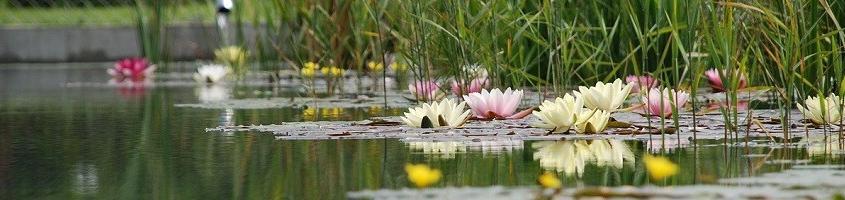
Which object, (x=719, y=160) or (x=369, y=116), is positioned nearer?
(x=719, y=160)

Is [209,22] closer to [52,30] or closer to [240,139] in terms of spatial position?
[52,30]

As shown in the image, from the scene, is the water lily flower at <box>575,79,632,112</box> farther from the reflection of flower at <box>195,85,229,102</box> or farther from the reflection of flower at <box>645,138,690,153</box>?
the reflection of flower at <box>195,85,229,102</box>

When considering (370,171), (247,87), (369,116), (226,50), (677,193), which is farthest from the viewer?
(226,50)

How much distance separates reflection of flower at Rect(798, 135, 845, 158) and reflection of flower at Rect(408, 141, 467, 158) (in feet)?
2.01

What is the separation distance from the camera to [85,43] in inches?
523

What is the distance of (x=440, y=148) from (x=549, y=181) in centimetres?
125

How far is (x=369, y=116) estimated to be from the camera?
4711mm

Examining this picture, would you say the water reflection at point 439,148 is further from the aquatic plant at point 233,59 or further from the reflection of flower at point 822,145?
the aquatic plant at point 233,59

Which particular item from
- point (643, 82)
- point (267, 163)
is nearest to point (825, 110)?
point (267, 163)

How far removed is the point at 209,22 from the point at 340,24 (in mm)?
6415

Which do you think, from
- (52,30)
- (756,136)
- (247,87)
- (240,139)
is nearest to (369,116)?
(240,139)

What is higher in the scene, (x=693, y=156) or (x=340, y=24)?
(x=340, y=24)

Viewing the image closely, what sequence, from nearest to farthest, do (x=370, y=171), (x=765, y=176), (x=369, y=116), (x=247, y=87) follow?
(x=765, y=176)
(x=370, y=171)
(x=369, y=116)
(x=247, y=87)

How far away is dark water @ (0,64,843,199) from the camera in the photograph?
2.69m
